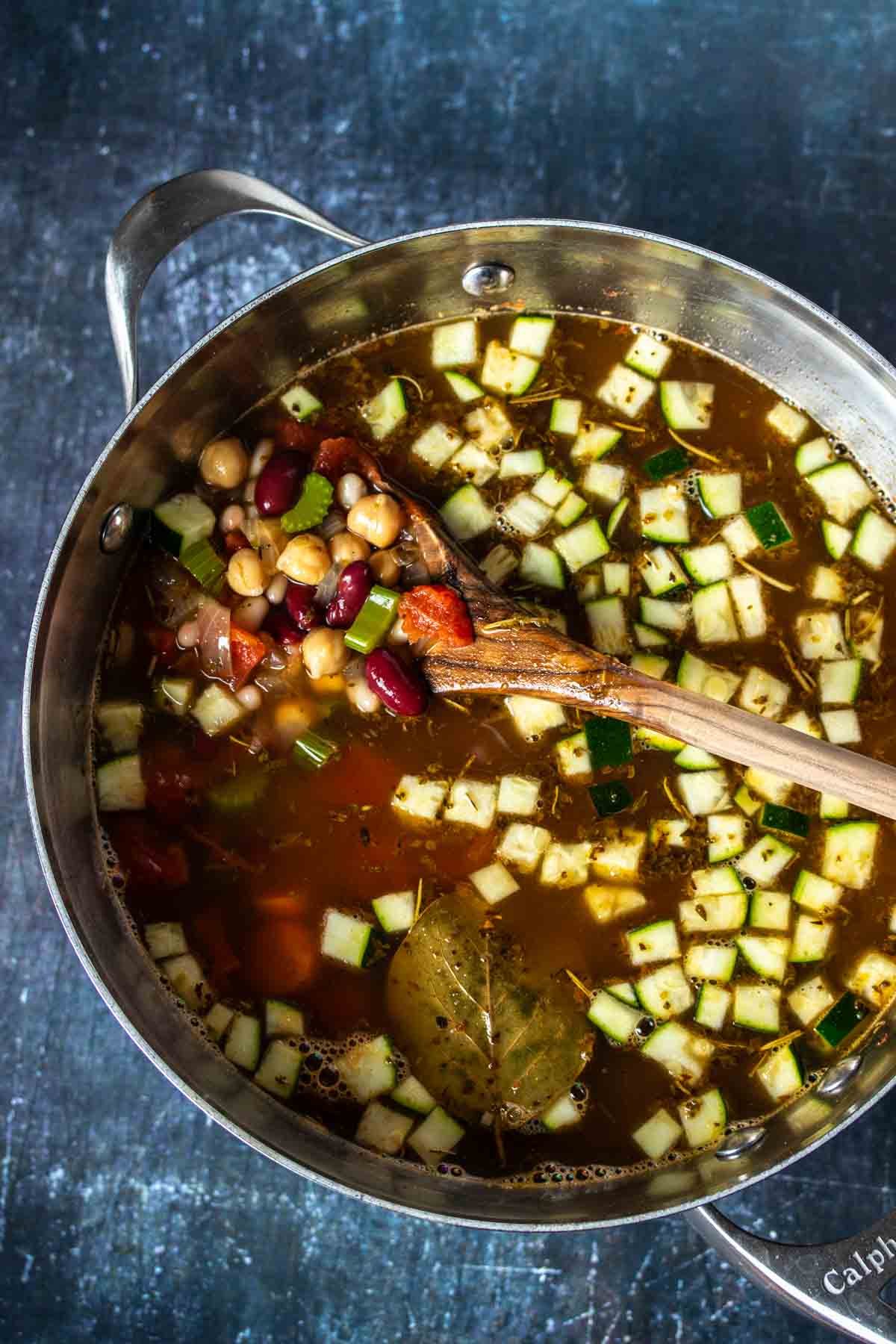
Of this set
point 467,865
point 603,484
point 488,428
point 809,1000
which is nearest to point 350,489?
point 488,428

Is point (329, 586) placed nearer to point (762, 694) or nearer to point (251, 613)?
point (251, 613)

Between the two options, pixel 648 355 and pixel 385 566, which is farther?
pixel 648 355

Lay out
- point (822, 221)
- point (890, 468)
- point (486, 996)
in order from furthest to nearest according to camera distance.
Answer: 1. point (822, 221)
2. point (890, 468)
3. point (486, 996)

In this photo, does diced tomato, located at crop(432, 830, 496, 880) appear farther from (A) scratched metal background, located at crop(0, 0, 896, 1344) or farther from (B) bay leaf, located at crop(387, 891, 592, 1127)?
(A) scratched metal background, located at crop(0, 0, 896, 1344)

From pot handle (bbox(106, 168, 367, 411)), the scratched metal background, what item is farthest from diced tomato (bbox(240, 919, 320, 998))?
pot handle (bbox(106, 168, 367, 411))

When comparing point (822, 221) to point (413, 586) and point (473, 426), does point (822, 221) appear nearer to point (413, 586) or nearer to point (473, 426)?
point (473, 426)

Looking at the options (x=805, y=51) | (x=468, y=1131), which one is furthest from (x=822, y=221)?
(x=468, y=1131)

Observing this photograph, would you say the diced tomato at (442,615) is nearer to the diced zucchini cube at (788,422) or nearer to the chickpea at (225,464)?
the chickpea at (225,464)
